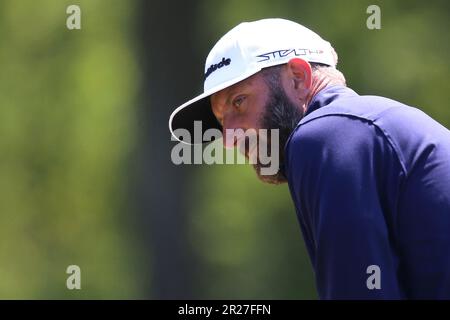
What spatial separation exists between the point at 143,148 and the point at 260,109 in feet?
26.2

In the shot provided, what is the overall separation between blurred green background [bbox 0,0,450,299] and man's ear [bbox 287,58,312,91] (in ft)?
24.7

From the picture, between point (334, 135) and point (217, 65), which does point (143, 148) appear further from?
point (334, 135)

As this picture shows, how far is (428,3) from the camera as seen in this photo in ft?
39.7

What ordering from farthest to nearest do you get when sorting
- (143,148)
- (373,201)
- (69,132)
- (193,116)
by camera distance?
(69,132) → (143,148) → (193,116) → (373,201)

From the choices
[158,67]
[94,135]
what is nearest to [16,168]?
[94,135]

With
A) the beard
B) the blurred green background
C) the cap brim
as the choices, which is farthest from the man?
the blurred green background

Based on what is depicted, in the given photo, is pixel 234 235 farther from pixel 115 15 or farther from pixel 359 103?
pixel 359 103

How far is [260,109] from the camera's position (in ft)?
11.6

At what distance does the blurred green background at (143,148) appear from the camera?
37.1 ft

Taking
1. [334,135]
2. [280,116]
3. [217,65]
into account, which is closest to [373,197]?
[334,135]

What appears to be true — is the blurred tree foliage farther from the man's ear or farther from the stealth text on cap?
→ the man's ear

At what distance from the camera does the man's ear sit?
350 centimetres

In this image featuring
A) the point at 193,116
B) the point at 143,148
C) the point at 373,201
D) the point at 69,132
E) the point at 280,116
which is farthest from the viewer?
the point at 69,132

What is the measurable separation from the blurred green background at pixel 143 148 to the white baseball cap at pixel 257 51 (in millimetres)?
7412
